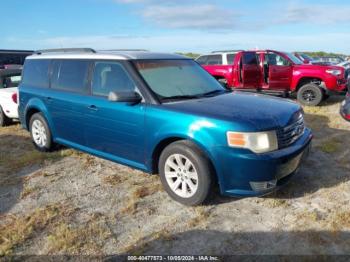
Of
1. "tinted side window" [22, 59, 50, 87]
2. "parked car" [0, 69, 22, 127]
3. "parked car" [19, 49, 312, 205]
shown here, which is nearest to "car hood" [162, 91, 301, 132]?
"parked car" [19, 49, 312, 205]

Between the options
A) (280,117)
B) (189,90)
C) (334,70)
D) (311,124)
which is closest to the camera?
(280,117)

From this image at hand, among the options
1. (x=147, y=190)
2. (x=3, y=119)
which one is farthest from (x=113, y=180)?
(x=3, y=119)

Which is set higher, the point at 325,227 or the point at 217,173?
the point at 217,173

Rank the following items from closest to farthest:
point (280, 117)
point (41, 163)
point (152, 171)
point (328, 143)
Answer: point (280, 117) → point (152, 171) → point (41, 163) → point (328, 143)

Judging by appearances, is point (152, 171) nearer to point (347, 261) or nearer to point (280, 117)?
point (280, 117)

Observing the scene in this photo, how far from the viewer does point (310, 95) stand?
10.4 metres

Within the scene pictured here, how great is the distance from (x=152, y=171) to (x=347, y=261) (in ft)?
7.53

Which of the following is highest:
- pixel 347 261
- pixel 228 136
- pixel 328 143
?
pixel 228 136

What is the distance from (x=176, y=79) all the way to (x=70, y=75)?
1.72 m

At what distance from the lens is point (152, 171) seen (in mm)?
→ 4266

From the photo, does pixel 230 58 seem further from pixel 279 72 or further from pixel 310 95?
pixel 310 95

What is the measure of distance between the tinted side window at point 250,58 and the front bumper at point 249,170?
799 centimetres

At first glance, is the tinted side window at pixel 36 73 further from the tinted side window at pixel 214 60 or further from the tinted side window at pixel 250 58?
the tinted side window at pixel 214 60

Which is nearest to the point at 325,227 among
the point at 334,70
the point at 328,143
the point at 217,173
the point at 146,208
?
the point at 217,173
